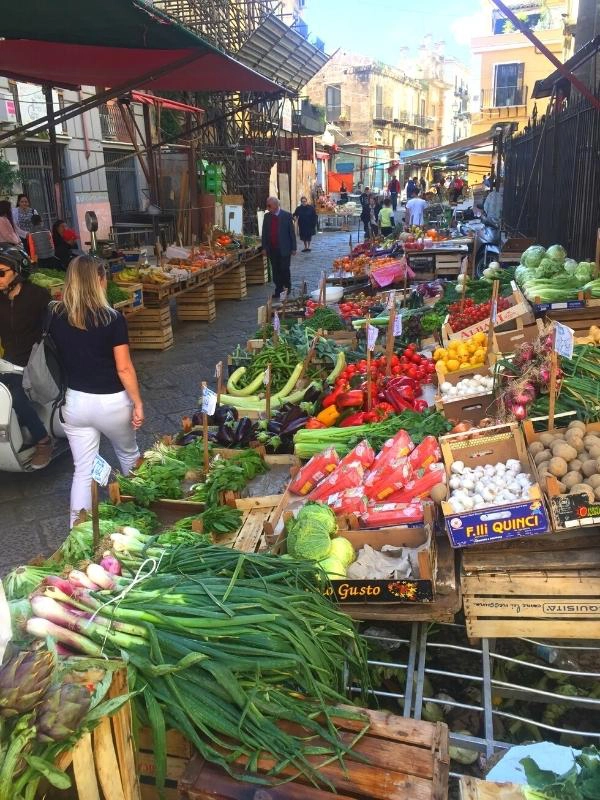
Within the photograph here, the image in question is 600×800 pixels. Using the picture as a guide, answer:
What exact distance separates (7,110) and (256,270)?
5894 mm

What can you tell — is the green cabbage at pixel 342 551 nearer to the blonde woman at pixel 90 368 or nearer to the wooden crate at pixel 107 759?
the wooden crate at pixel 107 759

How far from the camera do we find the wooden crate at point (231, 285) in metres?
13.2

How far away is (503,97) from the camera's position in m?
42.0

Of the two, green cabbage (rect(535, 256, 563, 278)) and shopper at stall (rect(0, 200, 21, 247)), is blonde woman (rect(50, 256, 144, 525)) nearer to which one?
green cabbage (rect(535, 256, 563, 278))

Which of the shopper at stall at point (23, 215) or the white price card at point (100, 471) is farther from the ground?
the shopper at stall at point (23, 215)

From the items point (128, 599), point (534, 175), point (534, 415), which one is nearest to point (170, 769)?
point (128, 599)

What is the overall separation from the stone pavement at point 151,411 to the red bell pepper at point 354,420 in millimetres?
1656

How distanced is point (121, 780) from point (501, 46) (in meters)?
47.8

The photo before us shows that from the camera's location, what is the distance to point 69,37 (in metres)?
5.90

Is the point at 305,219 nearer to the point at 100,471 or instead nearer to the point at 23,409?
the point at 23,409

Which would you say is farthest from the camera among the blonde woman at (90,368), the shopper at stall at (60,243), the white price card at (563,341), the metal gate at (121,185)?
the metal gate at (121,185)

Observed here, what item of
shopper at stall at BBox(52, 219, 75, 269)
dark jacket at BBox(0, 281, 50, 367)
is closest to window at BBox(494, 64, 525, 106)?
shopper at stall at BBox(52, 219, 75, 269)

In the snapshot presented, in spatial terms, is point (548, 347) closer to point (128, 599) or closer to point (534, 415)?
point (534, 415)

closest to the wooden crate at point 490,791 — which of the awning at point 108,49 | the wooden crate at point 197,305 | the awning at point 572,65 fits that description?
the awning at point 108,49
